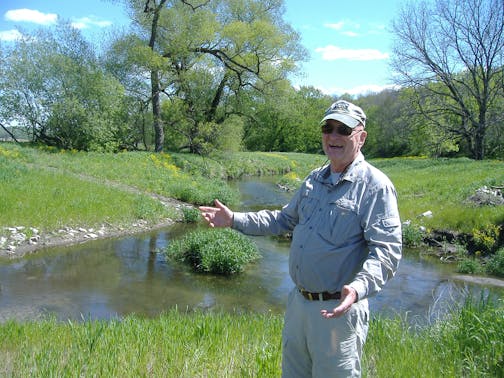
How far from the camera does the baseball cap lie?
303cm

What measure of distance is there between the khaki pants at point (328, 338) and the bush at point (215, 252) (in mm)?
7828

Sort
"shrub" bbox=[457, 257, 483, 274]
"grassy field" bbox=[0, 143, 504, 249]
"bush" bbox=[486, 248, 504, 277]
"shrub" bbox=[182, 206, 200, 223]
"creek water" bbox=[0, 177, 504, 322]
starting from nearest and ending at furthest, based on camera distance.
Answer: "creek water" bbox=[0, 177, 504, 322]
"bush" bbox=[486, 248, 504, 277]
"shrub" bbox=[457, 257, 483, 274]
"grassy field" bbox=[0, 143, 504, 249]
"shrub" bbox=[182, 206, 200, 223]

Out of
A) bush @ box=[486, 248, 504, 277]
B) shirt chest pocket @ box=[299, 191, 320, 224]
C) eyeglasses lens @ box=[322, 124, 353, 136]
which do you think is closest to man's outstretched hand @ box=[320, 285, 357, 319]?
shirt chest pocket @ box=[299, 191, 320, 224]

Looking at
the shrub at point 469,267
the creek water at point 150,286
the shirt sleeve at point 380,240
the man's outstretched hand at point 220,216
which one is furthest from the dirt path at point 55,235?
the shirt sleeve at point 380,240

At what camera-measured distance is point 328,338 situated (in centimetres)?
295

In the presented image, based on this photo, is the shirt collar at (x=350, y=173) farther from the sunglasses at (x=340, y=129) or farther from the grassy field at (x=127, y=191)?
the grassy field at (x=127, y=191)

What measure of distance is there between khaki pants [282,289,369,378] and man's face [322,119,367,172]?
0.92m

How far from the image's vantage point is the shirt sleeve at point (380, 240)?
2.78 m

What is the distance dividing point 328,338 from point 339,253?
1.74 ft

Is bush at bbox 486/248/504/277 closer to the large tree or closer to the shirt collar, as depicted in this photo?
the shirt collar

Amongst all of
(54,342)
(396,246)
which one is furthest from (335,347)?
(54,342)

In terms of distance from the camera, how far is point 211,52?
2942 cm

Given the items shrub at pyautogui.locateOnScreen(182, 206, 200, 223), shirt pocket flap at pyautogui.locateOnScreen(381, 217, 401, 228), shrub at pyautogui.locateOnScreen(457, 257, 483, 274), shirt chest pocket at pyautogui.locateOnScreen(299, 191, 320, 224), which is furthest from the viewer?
shrub at pyautogui.locateOnScreen(182, 206, 200, 223)

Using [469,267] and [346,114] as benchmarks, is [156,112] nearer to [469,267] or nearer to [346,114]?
[469,267]
